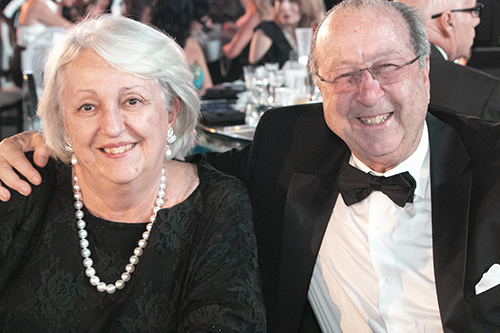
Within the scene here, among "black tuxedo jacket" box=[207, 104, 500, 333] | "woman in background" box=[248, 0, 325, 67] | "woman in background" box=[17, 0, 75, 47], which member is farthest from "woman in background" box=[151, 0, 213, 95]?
"black tuxedo jacket" box=[207, 104, 500, 333]

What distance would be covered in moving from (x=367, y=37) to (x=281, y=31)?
12.5ft

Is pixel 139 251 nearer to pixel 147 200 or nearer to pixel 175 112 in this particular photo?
pixel 147 200

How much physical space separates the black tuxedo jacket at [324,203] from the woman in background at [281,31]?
337 centimetres

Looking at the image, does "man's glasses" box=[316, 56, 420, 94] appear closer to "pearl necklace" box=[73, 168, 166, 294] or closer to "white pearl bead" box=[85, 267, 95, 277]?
"pearl necklace" box=[73, 168, 166, 294]

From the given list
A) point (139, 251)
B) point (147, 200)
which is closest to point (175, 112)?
point (147, 200)

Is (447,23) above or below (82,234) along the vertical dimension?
above

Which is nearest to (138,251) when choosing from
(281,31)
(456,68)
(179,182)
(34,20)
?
(179,182)

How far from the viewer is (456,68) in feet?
7.28

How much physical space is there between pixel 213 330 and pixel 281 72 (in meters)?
2.51

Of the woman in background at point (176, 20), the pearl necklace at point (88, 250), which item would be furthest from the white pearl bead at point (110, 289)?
the woman in background at point (176, 20)

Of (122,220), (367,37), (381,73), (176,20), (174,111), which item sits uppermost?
(367,37)

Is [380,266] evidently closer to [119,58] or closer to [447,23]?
[119,58]

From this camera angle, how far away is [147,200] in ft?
5.45

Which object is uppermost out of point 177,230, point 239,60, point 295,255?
Answer: point 177,230
